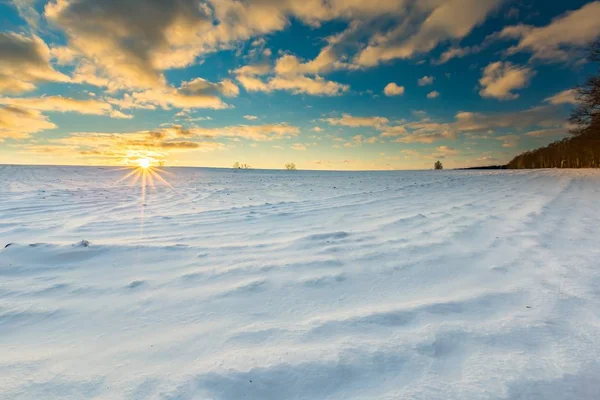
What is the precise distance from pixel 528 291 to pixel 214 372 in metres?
2.20

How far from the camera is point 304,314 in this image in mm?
1934

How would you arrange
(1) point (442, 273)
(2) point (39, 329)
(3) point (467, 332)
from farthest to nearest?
(1) point (442, 273)
(2) point (39, 329)
(3) point (467, 332)

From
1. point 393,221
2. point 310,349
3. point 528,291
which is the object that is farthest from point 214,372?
point 393,221

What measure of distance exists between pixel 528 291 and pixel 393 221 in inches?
93.9

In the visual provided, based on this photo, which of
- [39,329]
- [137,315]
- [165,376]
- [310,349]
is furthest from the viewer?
[137,315]

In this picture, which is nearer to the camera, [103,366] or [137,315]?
[103,366]

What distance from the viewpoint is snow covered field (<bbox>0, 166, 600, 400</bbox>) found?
1338 mm

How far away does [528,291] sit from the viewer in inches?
84.5

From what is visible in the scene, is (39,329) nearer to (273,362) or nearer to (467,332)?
(273,362)

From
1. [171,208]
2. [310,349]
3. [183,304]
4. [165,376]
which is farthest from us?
[171,208]

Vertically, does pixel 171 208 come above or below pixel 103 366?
above

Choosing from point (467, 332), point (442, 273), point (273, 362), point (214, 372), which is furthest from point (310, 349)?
point (442, 273)

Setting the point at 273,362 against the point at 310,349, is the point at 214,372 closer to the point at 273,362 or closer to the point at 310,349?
the point at 273,362

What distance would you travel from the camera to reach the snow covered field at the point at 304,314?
134cm
